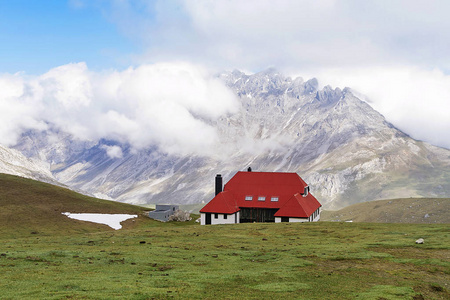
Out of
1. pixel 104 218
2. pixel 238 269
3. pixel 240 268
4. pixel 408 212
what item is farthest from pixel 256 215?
pixel 408 212

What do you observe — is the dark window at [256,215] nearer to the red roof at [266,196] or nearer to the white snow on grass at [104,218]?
the red roof at [266,196]

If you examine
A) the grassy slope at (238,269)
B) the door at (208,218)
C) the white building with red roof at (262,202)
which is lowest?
the grassy slope at (238,269)

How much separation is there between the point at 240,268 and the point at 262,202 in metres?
63.7

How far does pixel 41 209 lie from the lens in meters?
90.9

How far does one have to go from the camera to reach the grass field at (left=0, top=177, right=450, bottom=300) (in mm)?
25250

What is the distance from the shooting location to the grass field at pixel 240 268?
25250 mm

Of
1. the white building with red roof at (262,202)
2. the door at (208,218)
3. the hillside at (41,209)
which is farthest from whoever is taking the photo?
the door at (208,218)

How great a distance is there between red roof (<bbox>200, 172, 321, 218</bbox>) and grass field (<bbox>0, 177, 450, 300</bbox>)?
101 ft

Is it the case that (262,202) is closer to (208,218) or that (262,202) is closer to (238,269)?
(208,218)

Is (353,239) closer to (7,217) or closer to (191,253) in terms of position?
(191,253)

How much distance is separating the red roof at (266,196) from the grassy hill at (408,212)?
5748 centimetres

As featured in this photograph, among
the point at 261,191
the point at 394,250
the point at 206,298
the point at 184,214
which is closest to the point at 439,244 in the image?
the point at 394,250

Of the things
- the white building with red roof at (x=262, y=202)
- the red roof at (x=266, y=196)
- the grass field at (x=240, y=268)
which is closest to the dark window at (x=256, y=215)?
the white building with red roof at (x=262, y=202)

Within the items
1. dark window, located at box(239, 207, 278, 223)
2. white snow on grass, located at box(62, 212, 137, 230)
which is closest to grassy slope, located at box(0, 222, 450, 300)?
white snow on grass, located at box(62, 212, 137, 230)
